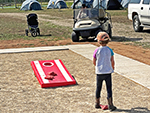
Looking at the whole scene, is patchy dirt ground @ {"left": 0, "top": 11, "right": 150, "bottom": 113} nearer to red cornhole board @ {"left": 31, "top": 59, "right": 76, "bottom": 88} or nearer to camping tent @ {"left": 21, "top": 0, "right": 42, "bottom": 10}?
red cornhole board @ {"left": 31, "top": 59, "right": 76, "bottom": 88}

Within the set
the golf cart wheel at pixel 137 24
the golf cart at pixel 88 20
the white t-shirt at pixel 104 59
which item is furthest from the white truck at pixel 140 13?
the white t-shirt at pixel 104 59

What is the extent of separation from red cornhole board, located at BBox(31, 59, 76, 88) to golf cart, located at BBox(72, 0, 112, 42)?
17.8ft

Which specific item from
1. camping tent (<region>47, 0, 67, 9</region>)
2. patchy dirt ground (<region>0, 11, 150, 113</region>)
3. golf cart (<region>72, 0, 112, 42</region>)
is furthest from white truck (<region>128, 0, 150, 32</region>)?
camping tent (<region>47, 0, 67, 9</region>)

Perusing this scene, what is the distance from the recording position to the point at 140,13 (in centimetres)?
1656

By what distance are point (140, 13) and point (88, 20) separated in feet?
13.6

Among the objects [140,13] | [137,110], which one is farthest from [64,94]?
[140,13]

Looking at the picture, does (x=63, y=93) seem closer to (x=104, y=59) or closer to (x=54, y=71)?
(x=54, y=71)

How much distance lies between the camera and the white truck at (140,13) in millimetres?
Answer: 15795

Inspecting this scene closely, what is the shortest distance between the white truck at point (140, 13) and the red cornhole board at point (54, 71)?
8876 millimetres

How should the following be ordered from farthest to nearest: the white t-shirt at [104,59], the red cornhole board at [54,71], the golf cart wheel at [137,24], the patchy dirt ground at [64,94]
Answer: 1. the golf cart wheel at [137,24]
2. the red cornhole board at [54,71]
3. the patchy dirt ground at [64,94]
4. the white t-shirt at [104,59]

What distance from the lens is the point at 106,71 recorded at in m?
5.18

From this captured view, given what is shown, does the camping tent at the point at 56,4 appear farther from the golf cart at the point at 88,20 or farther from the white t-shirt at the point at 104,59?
the white t-shirt at the point at 104,59

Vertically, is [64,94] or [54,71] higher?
[54,71]

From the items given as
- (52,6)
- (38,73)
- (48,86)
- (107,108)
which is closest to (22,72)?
(38,73)
